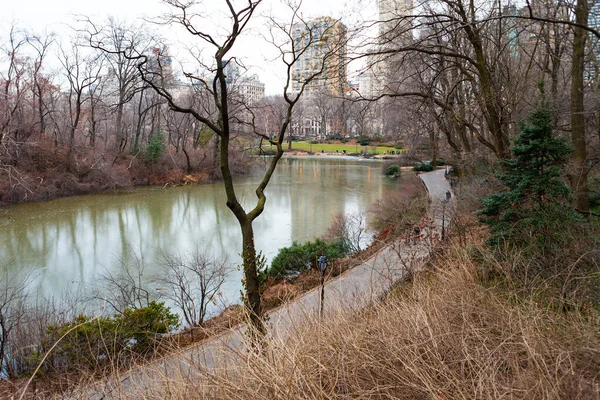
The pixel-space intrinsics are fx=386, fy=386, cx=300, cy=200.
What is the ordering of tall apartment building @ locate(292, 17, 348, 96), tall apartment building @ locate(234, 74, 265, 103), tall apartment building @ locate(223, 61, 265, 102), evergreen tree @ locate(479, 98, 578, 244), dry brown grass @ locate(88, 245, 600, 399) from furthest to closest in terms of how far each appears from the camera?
1. tall apartment building @ locate(234, 74, 265, 103)
2. tall apartment building @ locate(223, 61, 265, 102)
3. tall apartment building @ locate(292, 17, 348, 96)
4. evergreen tree @ locate(479, 98, 578, 244)
5. dry brown grass @ locate(88, 245, 600, 399)

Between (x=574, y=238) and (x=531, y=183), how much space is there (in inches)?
62.8

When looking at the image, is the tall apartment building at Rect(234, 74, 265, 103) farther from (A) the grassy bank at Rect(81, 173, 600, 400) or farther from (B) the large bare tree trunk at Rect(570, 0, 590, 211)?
(A) the grassy bank at Rect(81, 173, 600, 400)

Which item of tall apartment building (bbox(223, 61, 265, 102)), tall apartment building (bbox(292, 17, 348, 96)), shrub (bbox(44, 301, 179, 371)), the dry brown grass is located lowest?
shrub (bbox(44, 301, 179, 371))

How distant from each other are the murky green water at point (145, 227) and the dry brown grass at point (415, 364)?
4.15 metres

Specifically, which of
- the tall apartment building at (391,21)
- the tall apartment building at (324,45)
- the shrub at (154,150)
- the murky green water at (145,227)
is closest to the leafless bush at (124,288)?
the murky green water at (145,227)

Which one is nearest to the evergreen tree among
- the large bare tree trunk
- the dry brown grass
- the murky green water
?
the large bare tree trunk

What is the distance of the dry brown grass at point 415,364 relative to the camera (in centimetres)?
204

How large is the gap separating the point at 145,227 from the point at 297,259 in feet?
28.2

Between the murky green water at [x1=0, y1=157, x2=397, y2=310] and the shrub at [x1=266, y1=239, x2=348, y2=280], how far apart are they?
3.61 ft

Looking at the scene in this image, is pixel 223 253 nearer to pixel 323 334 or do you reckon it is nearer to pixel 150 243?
pixel 150 243

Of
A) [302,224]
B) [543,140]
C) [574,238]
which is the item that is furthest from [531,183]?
[302,224]

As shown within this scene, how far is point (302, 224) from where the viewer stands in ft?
53.4

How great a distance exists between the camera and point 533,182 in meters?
6.27

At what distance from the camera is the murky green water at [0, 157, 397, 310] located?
11.1 m
